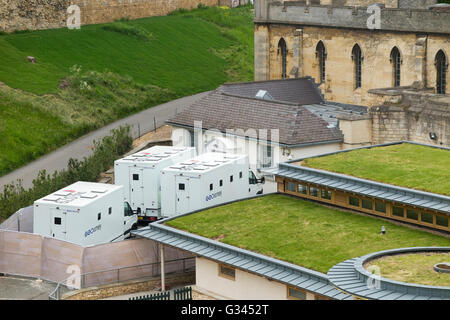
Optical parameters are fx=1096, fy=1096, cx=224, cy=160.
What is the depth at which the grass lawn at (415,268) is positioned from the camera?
32375 millimetres

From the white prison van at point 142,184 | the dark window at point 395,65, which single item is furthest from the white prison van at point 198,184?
the dark window at point 395,65

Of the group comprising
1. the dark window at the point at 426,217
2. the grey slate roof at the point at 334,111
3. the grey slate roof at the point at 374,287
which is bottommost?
the grey slate roof at the point at 374,287

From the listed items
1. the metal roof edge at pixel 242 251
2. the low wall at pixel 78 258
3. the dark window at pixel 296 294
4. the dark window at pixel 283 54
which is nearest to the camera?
the metal roof edge at pixel 242 251

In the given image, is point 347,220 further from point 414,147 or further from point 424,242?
point 414,147

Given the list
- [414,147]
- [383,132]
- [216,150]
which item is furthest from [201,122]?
[414,147]

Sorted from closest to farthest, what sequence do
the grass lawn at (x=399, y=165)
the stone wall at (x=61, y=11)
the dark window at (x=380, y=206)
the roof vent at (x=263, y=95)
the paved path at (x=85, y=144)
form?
the dark window at (x=380, y=206), the grass lawn at (x=399, y=165), the paved path at (x=85, y=144), the roof vent at (x=263, y=95), the stone wall at (x=61, y=11)

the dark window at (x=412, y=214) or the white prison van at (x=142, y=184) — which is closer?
the dark window at (x=412, y=214)

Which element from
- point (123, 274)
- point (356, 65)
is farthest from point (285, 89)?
point (123, 274)

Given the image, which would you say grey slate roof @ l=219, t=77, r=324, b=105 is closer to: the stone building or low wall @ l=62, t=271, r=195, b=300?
the stone building

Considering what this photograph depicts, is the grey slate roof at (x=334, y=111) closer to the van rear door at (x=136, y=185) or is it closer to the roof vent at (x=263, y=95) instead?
the roof vent at (x=263, y=95)

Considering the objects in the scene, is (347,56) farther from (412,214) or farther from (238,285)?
(238,285)

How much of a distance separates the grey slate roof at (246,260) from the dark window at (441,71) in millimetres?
25897

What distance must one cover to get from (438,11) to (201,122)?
15.2m

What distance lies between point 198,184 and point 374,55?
908 inches
